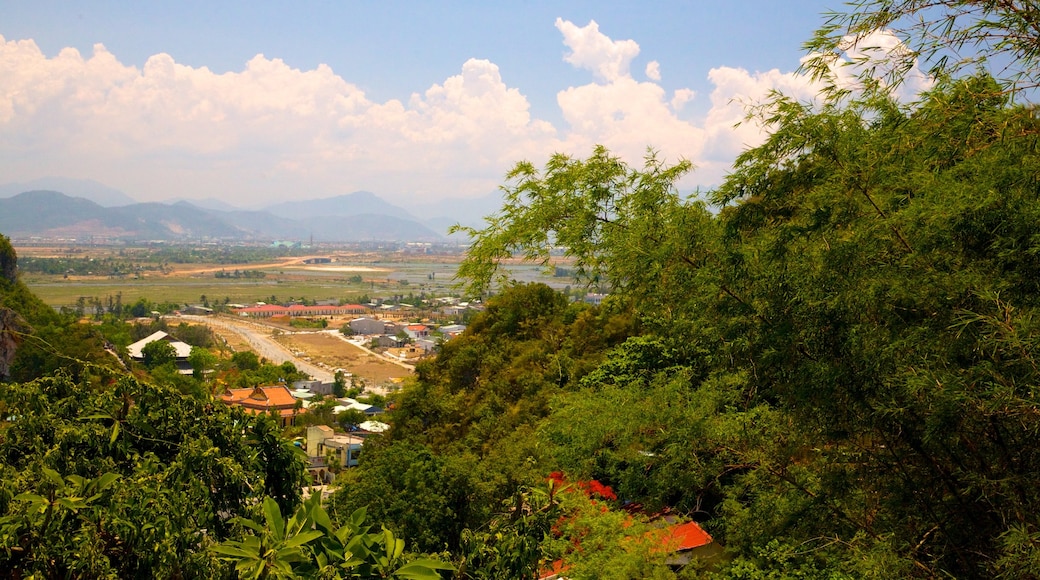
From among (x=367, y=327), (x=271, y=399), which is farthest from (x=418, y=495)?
(x=367, y=327)

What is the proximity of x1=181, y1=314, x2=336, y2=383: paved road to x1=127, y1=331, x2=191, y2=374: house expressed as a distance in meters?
3.67

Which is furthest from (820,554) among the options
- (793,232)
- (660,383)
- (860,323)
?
(660,383)

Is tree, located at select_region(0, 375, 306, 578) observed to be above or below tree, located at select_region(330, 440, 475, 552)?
above

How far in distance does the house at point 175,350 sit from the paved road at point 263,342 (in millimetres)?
3675

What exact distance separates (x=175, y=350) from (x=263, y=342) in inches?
369

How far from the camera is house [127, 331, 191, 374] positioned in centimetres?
3134

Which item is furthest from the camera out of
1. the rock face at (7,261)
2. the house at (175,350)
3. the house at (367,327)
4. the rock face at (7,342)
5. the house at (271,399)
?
the house at (367,327)

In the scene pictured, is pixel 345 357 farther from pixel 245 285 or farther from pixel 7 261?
pixel 245 285

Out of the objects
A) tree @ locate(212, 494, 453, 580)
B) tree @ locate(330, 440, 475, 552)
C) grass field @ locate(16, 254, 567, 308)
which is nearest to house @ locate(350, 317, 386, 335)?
grass field @ locate(16, 254, 567, 308)

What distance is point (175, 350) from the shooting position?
32469 millimetres

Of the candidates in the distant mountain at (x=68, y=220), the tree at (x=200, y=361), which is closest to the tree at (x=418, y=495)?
the tree at (x=200, y=361)

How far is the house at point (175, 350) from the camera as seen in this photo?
31.3 metres

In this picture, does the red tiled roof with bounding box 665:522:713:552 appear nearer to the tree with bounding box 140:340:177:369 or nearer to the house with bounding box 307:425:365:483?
the house with bounding box 307:425:365:483

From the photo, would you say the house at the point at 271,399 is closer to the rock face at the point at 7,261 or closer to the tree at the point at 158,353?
the tree at the point at 158,353
